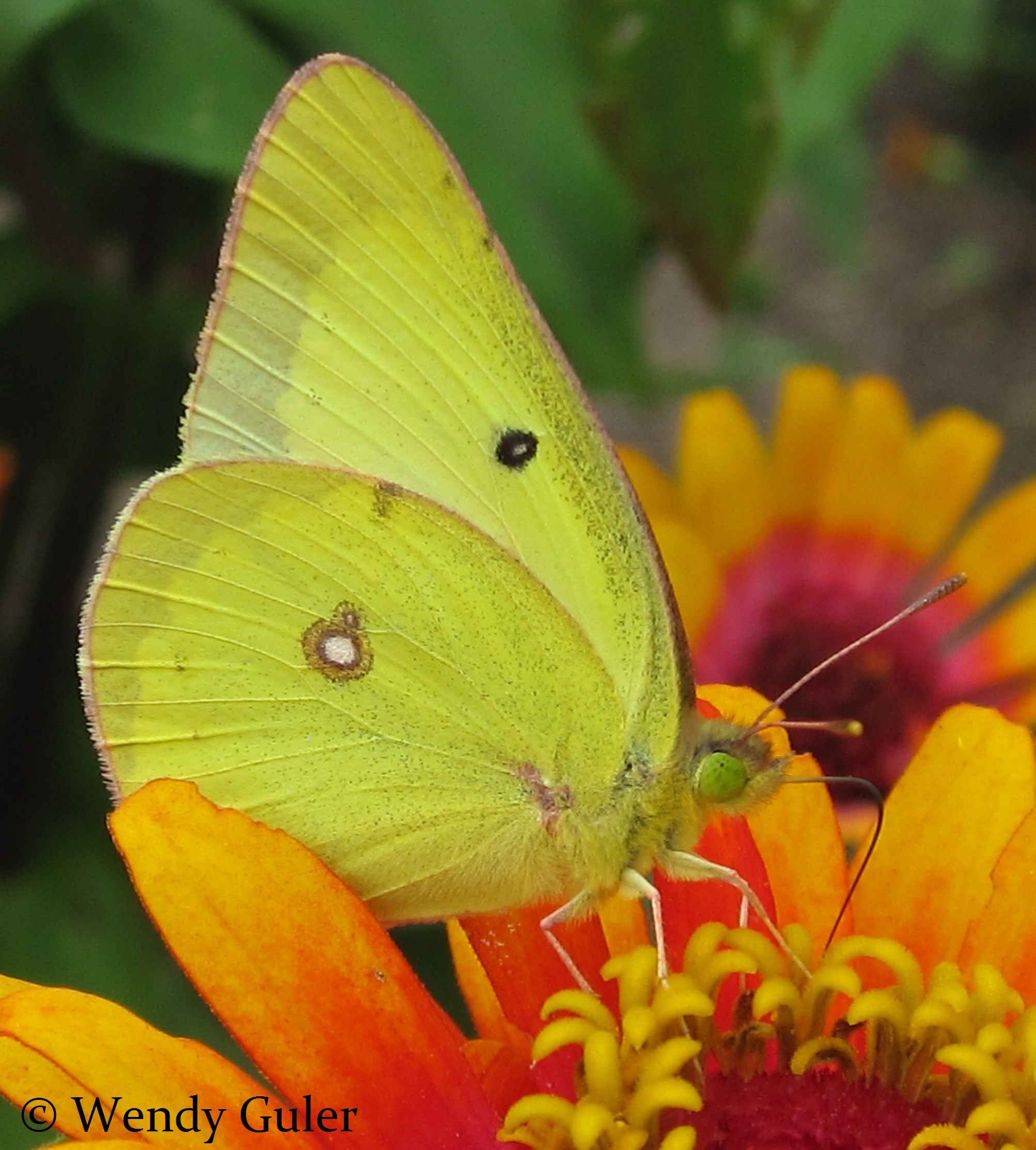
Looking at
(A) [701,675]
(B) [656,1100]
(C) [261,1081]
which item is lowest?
(C) [261,1081]

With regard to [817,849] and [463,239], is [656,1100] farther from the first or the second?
[463,239]

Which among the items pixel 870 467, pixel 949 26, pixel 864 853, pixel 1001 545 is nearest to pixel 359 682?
Answer: pixel 864 853

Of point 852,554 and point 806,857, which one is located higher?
point 852,554

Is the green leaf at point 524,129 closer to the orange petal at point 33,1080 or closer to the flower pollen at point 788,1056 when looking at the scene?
the flower pollen at point 788,1056

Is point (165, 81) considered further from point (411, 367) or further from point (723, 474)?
point (723, 474)

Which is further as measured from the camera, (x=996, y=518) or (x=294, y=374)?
(x=996, y=518)

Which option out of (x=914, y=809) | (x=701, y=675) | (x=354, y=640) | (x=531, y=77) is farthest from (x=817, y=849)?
(x=531, y=77)

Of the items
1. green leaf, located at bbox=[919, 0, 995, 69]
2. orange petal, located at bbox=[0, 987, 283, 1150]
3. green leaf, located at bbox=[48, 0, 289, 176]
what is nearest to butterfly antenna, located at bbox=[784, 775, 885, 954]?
orange petal, located at bbox=[0, 987, 283, 1150]
